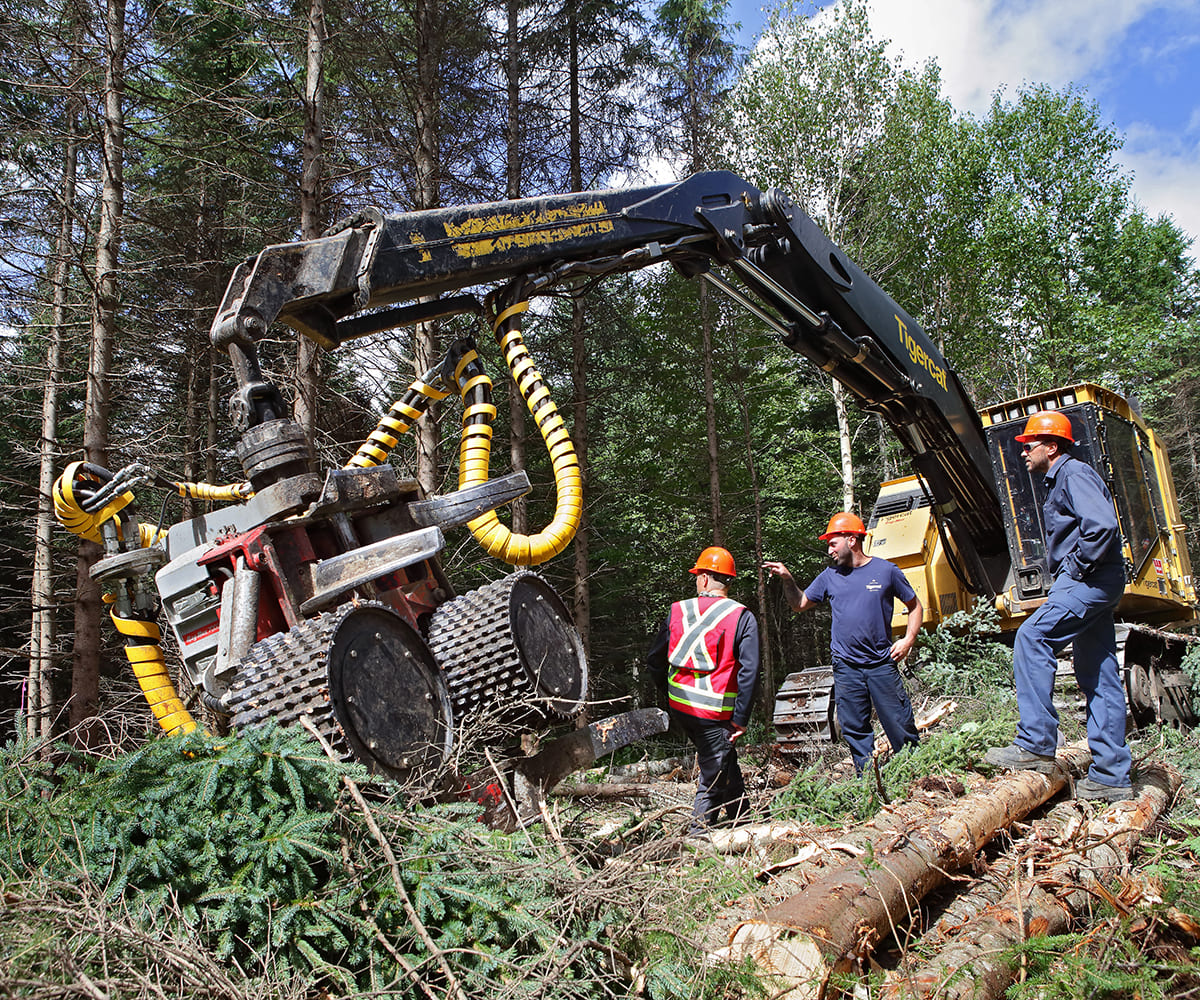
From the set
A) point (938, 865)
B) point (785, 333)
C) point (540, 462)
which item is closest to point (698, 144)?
point (540, 462)

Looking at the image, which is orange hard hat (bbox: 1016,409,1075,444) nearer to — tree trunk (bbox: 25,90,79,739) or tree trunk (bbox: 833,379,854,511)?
tree trunk (bbox: 25,90,79,739)

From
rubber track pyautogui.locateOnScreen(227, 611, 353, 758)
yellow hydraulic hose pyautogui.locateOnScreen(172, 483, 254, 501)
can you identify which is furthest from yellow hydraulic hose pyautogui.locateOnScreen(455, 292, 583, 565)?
yellow hydraulic hose pyautogui.locateOnScreen(172, 483, 254, 501)

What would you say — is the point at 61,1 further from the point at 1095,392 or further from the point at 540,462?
the point at 1095,392

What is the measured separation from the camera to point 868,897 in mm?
3295

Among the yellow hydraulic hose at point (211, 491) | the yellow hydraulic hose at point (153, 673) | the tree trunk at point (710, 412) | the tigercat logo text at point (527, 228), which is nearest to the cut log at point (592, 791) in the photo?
the yellow hydraulic hose at point (153, 673)

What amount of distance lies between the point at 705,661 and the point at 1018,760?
1816mm

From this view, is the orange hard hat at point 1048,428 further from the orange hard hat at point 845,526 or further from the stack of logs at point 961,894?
the stack of logs at point 961,894

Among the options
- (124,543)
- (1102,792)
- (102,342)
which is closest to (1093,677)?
(1102,792)

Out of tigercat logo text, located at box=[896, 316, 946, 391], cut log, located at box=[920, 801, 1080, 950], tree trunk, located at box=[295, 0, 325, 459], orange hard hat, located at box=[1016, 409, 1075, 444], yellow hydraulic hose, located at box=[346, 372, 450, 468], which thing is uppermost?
tree trunk, located at box=[295, 0, 325, 459]

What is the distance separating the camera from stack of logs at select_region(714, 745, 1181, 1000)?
2.91 meters

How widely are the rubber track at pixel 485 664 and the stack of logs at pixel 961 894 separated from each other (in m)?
1.34

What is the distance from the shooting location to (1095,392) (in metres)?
7.97

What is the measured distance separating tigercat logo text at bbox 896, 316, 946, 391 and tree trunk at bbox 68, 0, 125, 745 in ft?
25.0

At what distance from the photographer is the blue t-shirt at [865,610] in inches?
225
